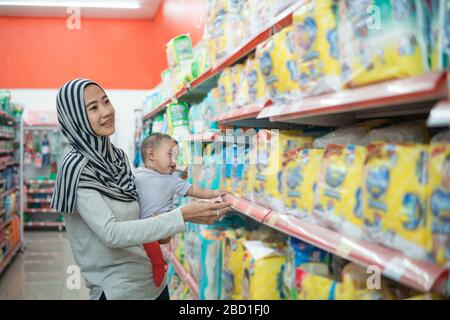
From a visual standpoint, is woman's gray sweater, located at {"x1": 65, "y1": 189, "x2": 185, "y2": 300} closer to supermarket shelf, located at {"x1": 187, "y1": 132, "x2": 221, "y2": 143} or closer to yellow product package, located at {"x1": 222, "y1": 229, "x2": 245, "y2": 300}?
yellow product package, located at {"x1": 222, "y1": 229, "x2": 245, "y2": 300}

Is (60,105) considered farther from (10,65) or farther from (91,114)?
(10,65)

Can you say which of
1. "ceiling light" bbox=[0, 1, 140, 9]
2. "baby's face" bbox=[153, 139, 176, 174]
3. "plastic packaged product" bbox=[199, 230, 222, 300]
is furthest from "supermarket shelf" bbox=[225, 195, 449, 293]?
"ceiling light" bbox=[0, 1, 140, 9]

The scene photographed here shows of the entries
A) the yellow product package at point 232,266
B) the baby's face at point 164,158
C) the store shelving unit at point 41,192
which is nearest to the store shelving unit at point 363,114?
the yellow product package at point 232,266

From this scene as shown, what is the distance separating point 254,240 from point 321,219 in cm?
76

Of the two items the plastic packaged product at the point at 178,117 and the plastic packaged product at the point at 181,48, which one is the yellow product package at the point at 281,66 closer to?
the plastic packaged product at the point at 178,117

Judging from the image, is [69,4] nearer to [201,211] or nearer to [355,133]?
[201,211]

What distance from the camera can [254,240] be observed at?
208cm

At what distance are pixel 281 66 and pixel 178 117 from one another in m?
2.09

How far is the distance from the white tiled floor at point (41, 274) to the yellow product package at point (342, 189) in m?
3.78

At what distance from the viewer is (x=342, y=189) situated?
125 cm

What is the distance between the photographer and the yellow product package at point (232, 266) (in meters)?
2.04

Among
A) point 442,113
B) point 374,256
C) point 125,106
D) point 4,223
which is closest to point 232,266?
point 374,256

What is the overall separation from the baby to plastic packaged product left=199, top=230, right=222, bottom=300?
0.73ft

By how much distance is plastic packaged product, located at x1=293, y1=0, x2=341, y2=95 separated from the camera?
1.25 meters
